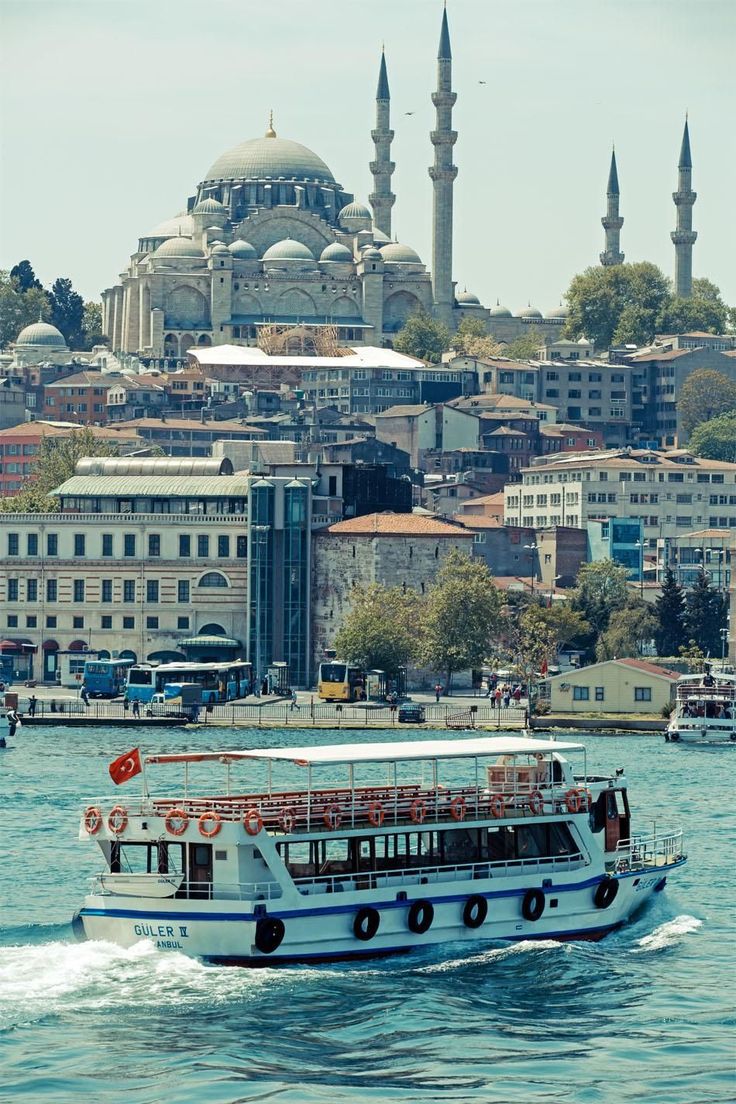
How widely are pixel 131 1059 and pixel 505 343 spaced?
14499cm

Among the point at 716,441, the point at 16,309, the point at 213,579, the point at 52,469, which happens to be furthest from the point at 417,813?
the point at 16,309

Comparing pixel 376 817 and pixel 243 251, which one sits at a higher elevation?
pixel 243 251

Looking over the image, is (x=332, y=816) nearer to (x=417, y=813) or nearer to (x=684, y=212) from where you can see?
(x=417, y=813)

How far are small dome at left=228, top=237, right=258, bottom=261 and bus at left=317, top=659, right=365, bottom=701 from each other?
88.0 meters

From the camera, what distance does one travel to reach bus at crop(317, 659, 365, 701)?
7756 centimetres

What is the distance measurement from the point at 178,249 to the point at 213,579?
82.1 meters

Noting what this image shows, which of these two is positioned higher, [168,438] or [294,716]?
[168,438]

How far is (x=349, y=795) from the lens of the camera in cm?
3319

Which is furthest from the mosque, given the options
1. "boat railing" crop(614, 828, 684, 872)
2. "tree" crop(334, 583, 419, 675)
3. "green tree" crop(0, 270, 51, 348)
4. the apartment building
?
"boat railing" crop(614, 828, 684, 872)

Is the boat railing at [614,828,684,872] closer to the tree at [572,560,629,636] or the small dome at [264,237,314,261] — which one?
the tree at [572,560,629,636]

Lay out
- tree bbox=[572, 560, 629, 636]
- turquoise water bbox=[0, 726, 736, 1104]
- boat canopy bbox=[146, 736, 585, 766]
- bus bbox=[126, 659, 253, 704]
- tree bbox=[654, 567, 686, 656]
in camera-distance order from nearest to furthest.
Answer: turquoise water bbox=[0, 726, 736, 1104], boat canopy bbox=[146, 736, 585, 766], bus bbox=[126, 659, 253, 704], tree bbox=[654, 567, 686, 656], tree bbox=[572, 560, 629, 636]

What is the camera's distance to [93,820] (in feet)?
104

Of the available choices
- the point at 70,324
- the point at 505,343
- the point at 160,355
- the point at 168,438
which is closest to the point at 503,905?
the point at 168,438

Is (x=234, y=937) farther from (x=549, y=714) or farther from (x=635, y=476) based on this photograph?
(x=635, y=476)
